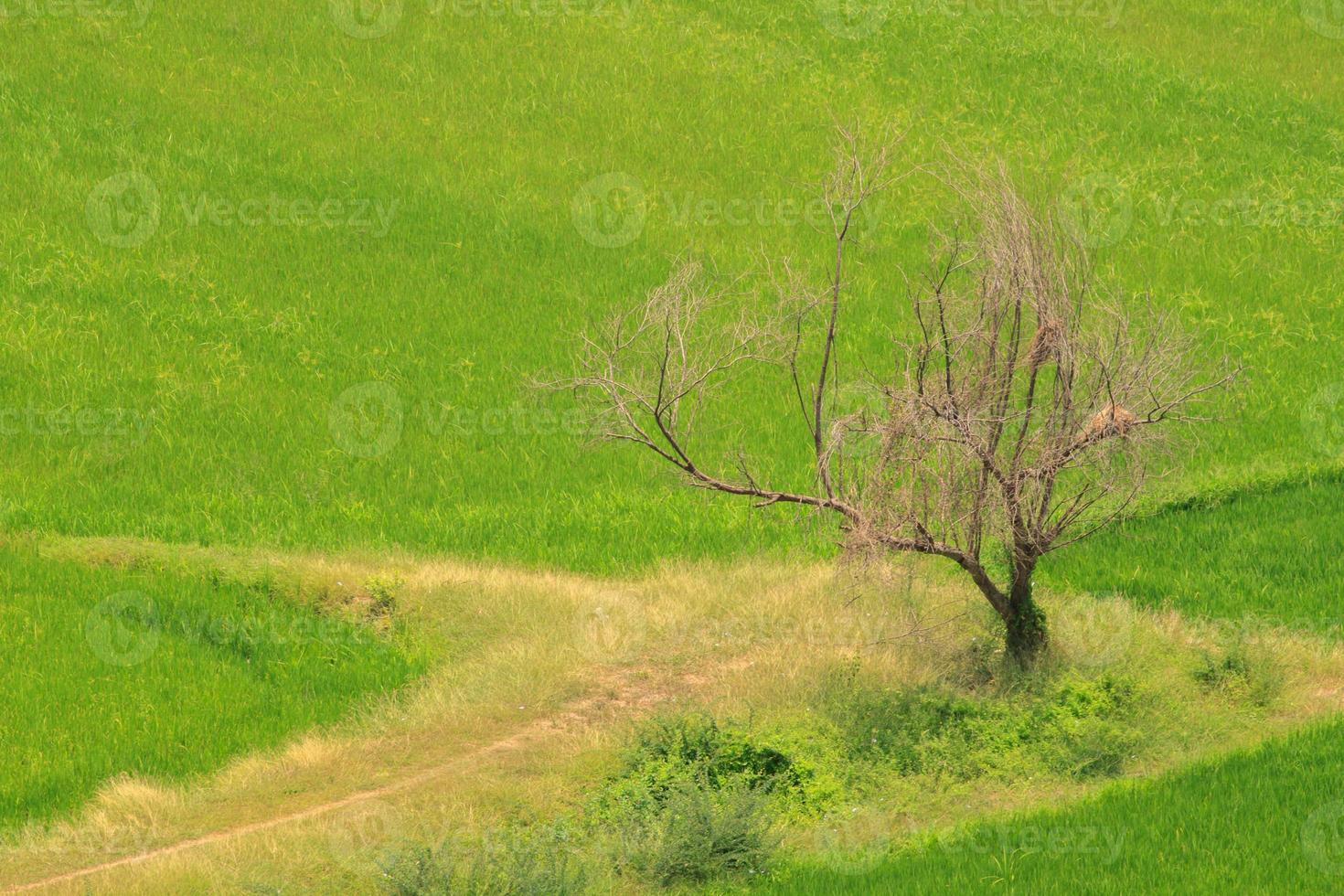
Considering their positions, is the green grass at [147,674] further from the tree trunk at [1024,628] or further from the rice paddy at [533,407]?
the tree trunk at [1024,628]

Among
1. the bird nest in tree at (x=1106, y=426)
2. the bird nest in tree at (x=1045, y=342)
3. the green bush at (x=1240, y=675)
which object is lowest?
the green bush at (x=1240, y=675)

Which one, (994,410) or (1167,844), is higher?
(994,410)

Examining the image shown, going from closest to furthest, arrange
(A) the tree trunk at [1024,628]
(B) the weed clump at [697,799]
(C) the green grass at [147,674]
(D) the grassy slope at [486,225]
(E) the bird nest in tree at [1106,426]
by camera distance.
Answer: (B) the weed clump at [697,799], (E) the bird nest in tree at [1106,426], (C) the green grass at [147,674], (A) the tree trunk at [1024,628], (D) the grassy slope at [486,225]

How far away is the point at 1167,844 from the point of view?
1263 centimetres

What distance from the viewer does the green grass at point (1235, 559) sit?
1881cm

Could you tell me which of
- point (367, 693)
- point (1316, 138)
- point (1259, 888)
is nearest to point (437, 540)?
point (367, 693)

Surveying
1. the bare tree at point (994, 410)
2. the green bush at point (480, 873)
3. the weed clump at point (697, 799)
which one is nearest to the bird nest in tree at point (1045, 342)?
the bare tree at point (994, 410)

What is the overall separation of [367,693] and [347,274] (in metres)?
12.1

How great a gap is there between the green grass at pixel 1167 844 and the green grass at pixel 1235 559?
4.81 m

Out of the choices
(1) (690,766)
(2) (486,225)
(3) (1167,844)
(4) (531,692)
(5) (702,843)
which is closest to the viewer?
(3) (1167,844)

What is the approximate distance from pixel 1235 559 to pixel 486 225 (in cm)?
1540

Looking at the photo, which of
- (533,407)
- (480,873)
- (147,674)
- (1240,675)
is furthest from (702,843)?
(533,407)

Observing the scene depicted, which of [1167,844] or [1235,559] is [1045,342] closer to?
[1167,844]

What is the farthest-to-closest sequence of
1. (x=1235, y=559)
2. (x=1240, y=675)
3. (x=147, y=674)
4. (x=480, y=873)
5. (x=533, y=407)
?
(x=533, y=407)
(x=1235, y=559)
(x=147, y=674)
(x=1240, y=675)
(x=480, y=873)
